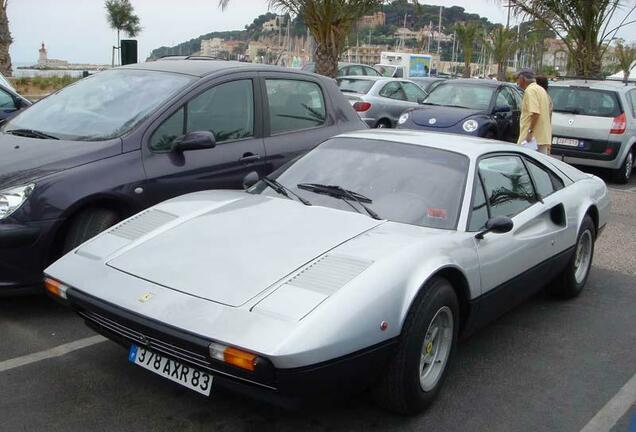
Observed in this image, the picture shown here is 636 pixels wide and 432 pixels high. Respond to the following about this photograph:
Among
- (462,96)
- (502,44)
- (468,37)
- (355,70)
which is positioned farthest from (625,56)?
(462,96)

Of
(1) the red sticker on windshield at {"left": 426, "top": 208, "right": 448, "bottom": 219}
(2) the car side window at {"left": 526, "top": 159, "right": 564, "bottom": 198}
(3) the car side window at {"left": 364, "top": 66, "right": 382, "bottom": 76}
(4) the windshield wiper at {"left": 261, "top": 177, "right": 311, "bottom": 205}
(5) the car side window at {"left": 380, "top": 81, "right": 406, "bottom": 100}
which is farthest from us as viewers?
(3) the car side window at {"left": 364, "top": 66, "right": 382, "bottom": 76}

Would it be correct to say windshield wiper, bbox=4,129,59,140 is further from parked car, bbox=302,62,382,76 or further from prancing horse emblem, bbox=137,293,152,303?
parked car, bbox=302,62,382,76

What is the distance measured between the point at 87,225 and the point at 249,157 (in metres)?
1.51

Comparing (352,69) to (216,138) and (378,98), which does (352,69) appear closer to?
(378,98)

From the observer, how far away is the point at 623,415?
355 centimetres

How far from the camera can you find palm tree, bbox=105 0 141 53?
42656mm

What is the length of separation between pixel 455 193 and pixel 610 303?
7.25ft

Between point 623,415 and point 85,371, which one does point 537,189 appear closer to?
point 623,415

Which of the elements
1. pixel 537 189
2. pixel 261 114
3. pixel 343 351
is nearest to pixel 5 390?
pixel 343 351

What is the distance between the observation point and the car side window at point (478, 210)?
12.7ft

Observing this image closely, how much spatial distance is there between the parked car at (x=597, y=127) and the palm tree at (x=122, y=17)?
35745 millimetres

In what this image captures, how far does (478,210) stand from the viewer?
3975 mm

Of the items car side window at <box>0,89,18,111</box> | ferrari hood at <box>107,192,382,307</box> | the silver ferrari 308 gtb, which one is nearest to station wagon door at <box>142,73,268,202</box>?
the silver ferrari 308 gtb

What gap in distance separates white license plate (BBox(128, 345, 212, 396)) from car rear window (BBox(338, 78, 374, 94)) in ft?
39.6
